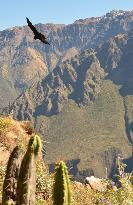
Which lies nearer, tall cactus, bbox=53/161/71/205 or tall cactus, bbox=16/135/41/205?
tall cactus, bbox=53/161/71/205

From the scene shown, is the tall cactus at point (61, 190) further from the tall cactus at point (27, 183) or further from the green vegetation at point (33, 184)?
the tall cactus at point (27, 183)

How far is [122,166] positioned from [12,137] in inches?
351

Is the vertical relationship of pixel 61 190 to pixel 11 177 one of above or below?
below

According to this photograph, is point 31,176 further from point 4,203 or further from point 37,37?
point 37,37

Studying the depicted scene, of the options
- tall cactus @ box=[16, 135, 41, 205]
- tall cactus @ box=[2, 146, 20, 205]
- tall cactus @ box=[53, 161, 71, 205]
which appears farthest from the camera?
tall cactus @ box=[2, 146, 20, 205]

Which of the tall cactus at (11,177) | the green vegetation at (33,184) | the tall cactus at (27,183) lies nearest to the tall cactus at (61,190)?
the green vegetation at (33,184)

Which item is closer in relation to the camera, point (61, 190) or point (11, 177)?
point (61, 190)

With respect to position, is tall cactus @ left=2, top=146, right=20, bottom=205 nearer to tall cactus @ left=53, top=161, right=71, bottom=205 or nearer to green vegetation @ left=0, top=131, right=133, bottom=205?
green vegetation @ left=0, top=131, right=133, bottom=205

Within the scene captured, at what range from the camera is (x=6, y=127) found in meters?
17.0

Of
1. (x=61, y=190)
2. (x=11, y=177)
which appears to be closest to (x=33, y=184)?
(x=61, y=190)

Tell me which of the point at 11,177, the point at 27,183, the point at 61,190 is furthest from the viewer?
the point at 11,177

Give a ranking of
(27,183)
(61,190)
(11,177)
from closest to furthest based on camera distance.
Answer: (61,190)
(27,183)
(11,177)

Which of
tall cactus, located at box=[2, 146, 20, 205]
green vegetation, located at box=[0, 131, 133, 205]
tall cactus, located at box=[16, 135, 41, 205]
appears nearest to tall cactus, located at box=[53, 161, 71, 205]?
green vegetation, located at box=[0, 131, 133, 205]

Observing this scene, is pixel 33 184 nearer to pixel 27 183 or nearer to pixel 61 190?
pixel 27 183
